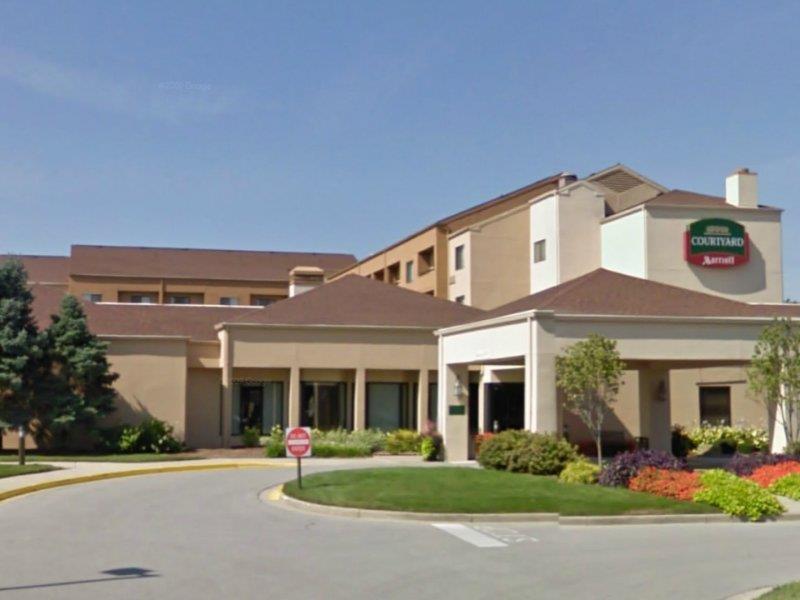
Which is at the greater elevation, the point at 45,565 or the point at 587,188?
the point at 587,188

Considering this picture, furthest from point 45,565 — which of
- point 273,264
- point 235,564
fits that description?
point 273,264

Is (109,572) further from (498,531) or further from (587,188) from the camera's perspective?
(587,188)

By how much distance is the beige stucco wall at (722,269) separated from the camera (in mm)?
50219

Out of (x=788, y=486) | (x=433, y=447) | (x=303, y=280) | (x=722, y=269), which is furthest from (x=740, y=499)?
(x=303, y=280)

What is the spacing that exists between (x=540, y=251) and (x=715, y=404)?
1261 cm

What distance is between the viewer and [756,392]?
27.4 metres

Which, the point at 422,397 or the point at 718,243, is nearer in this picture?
the point at 422,397

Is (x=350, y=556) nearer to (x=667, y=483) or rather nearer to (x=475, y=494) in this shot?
(x=475, y=494)

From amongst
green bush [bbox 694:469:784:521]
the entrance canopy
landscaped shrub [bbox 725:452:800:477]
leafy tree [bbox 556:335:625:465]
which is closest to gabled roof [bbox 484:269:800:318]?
the entrance canopy

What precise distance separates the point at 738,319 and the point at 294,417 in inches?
764

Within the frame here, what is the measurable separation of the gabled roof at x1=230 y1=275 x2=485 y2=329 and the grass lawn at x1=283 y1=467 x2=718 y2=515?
1778 cm

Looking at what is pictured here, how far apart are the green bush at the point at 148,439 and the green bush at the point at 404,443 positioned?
298 inches

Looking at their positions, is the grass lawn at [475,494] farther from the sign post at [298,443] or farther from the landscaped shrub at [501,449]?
the landscaped shrub at [501,449]

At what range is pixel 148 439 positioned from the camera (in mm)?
39562
